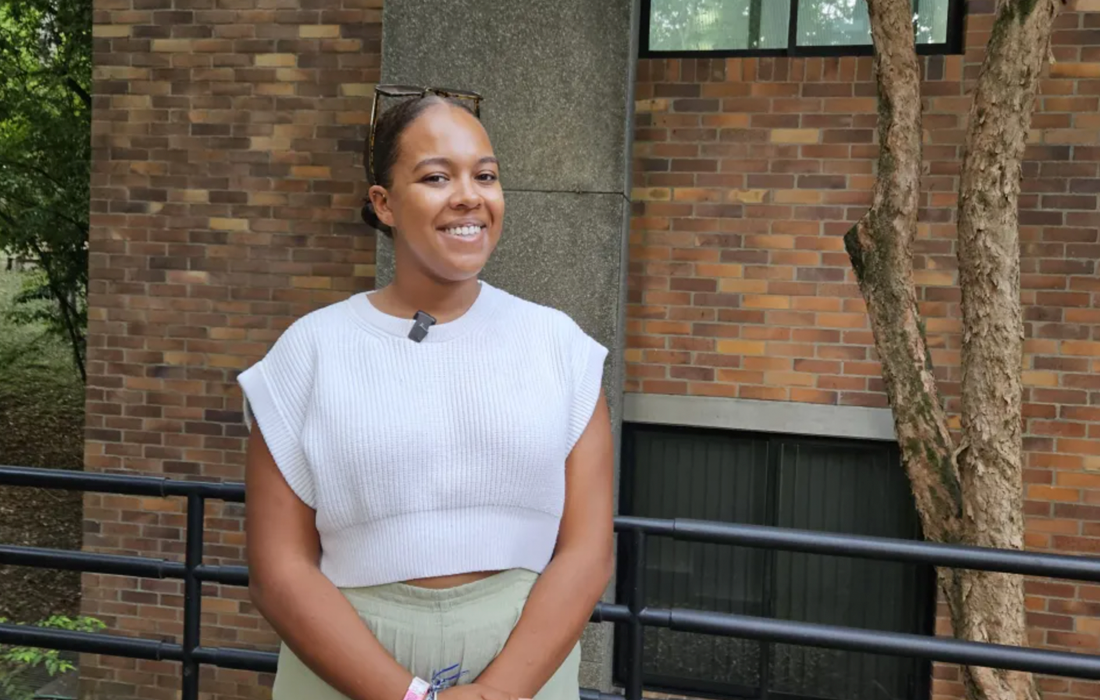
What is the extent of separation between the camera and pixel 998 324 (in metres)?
3.18

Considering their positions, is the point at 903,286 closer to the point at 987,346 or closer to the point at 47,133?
the point at 987,346

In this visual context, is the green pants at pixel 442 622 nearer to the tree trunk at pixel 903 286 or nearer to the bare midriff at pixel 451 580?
the bare midriff at pixel 451 580

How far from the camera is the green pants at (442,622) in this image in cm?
166

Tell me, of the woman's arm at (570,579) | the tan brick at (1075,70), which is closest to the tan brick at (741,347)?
the tan brick at (1075,70)

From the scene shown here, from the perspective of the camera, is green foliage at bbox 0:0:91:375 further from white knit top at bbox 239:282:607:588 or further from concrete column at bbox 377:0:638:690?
white knit top at bbox 239:282:607:588

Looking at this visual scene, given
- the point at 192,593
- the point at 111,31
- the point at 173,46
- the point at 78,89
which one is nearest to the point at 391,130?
the point at 192,593

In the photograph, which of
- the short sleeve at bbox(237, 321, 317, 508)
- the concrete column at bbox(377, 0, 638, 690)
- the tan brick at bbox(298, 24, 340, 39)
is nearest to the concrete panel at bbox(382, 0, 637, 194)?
the concrete column at bbox(377, 0, 638, 690)

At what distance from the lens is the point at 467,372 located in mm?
1699

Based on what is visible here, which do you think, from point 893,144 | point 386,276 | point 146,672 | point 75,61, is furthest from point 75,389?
point 893,144

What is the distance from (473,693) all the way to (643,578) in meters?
1.04

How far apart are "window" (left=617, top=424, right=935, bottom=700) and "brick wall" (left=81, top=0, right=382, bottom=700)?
2.02 meters

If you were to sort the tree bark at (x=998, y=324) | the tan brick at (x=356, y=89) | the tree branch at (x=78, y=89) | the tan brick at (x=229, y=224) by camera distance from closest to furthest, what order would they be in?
1. the tree bark at (x=998, y=324)
2. the tan brick at (x=356, y=89)
3. the tan brick at (x=229, y=224)
4. the tree branch at (x=78, y=89)

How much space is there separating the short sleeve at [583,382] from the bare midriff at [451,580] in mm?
248

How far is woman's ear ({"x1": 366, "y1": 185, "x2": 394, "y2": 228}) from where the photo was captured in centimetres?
175
